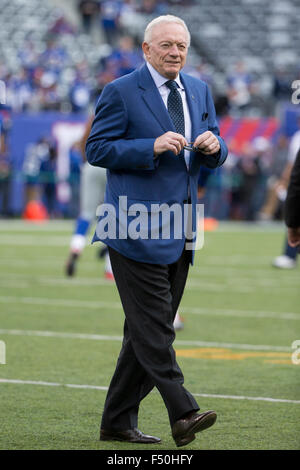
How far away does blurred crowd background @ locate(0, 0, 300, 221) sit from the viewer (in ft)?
86.7

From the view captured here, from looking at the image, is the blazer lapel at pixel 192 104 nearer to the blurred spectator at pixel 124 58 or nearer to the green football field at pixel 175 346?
the green football field at pixel 175 346

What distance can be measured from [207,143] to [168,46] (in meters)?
0.51

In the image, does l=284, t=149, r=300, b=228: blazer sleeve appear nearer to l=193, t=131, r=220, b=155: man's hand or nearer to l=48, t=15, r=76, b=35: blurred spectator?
l=193, t=131, r=220, b=155: man's hand

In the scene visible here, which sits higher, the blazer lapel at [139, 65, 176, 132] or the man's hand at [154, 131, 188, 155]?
the blazer lapel at [139, 65, 176, 132]

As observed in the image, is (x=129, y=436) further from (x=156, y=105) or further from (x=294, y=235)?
(x=156, y=105)

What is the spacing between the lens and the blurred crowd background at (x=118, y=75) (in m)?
26.4

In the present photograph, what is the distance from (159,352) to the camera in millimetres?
5082

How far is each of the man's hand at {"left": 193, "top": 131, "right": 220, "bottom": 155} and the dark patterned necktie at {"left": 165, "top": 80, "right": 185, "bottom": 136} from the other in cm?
18

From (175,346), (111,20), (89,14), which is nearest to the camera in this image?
(175,346)

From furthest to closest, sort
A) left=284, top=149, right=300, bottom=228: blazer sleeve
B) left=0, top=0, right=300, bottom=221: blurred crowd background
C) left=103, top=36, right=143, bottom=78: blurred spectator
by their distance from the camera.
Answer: left=103, top=36, right=143, bottom=78: blurred spectator → left=0, top=0, right=300, bottom=221: blurred crowd background → left=284, top=149, right=300, bottom=228: blazer sleeve

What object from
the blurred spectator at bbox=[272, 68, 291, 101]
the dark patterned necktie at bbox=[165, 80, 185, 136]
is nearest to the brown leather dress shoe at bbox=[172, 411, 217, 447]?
the dark patterned necktie at bbox=[165, 80, 185, 136]

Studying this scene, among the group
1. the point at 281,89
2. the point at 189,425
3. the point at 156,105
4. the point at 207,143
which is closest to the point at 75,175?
the point at 281,89

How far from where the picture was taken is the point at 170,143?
501cm

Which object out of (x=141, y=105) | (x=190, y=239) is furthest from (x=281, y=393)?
(x=141, y=105)
